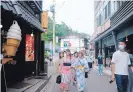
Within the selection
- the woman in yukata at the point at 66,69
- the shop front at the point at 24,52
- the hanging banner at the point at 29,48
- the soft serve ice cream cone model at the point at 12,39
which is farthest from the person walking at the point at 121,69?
the hanging banner at the point at 29,48

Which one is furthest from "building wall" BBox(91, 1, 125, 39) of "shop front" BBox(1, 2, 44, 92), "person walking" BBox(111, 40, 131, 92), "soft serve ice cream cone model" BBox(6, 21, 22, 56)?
"soft serve ice cream cone model" BBox(6, 21, 22, 56)

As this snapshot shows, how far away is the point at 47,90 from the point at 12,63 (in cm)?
198

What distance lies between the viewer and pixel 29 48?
18.3 metres

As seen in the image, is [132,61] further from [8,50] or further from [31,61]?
[31,61]

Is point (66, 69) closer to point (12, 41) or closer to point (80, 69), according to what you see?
point (80, 69)

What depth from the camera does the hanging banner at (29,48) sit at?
17.6 meters

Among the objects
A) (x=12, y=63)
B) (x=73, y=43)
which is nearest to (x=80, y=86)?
(x=12, y=63)

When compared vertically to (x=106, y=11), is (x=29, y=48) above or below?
below

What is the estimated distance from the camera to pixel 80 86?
12977mm

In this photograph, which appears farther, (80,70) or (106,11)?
(106,11)

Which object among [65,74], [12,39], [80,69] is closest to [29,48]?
[65,74]

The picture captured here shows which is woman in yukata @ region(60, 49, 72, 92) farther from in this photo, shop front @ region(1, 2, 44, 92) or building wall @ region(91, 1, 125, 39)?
building wall @ region(91, 1, 125, 39)

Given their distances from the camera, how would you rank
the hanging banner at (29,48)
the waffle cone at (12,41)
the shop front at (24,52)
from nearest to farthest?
the waffle cone at (12,41) → the shop front at (24,52) → the hanging banner at (29,48)

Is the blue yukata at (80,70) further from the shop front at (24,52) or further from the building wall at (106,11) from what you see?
the building wall at (106,11)
